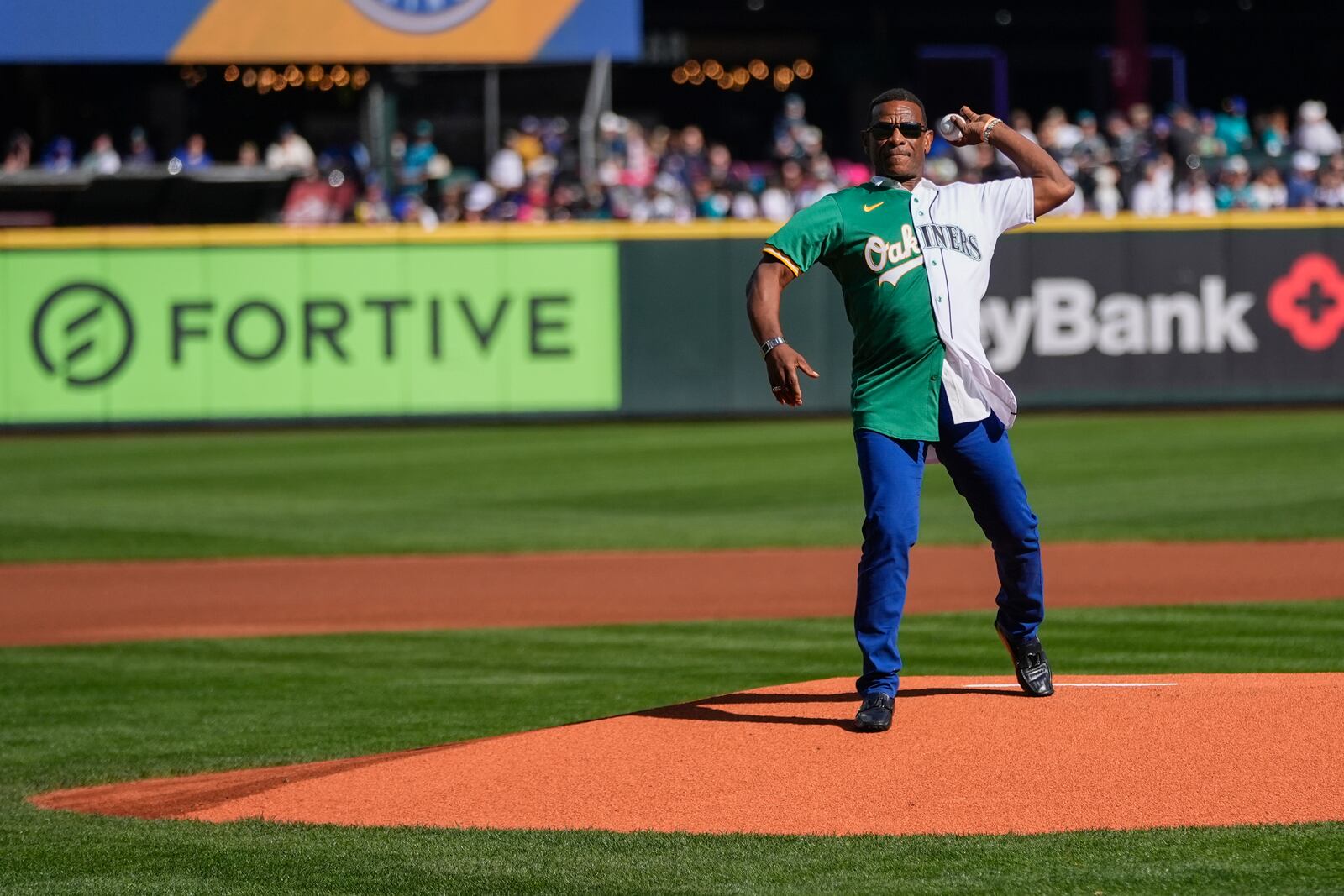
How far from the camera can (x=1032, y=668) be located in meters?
5.98

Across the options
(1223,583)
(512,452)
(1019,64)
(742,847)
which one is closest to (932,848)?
(742,847)

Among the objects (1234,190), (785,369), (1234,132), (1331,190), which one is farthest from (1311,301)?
(785,369)

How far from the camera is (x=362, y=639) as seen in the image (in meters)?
9.74

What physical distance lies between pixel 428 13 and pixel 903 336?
64.3 ft

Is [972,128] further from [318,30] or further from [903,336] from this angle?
[318,30]

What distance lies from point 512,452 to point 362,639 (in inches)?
389

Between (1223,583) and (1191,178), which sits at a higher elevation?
(1191,178)

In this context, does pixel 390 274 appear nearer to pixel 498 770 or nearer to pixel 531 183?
pixel 531 183

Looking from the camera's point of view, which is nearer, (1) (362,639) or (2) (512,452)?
(1) (362,639)

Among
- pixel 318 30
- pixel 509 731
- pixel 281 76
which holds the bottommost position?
pixel 509 731

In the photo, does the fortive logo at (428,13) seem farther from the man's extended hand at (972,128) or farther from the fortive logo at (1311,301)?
the man's extended hand at (972,128)

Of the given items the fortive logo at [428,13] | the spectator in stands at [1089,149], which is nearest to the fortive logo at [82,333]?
the fortive logo at [428,13]

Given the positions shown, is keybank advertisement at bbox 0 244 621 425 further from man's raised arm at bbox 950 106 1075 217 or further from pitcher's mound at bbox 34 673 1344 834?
man's raised arm at bbox 950 106 1075 217

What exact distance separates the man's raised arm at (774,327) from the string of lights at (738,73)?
111 feet
